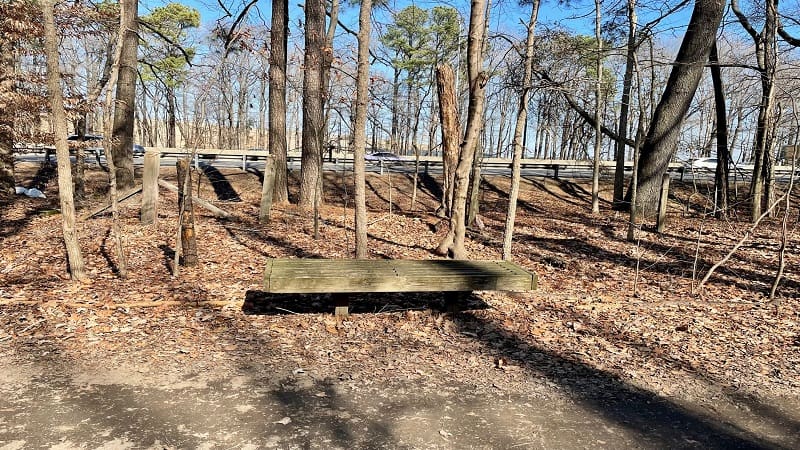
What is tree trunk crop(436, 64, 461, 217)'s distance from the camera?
364 inches

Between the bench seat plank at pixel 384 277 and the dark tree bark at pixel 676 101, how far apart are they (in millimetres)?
7586

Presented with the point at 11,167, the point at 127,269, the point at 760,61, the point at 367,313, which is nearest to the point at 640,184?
the point at 760,61

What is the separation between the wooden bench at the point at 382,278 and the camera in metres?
4.46

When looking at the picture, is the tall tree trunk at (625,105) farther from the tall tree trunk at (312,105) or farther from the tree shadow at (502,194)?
the tall tree trunk at (312,105)

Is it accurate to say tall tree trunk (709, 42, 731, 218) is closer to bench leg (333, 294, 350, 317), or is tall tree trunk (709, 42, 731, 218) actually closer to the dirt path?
the dirt path

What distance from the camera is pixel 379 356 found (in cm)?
423

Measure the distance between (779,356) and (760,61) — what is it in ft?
31.0

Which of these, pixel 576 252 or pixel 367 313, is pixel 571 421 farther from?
pixel 576 252

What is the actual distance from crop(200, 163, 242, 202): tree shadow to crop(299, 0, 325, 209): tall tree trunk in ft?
10.6

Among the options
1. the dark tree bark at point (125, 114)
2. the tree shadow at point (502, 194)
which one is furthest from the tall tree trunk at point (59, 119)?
the tree shadow at point (502, 194)

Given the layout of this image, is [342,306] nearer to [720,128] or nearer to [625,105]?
[625,105]

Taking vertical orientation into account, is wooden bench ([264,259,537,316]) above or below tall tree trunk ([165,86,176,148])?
below

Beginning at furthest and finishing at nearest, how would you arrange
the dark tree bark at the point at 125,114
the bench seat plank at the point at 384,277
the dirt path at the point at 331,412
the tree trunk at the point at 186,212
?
the dark tree bark at the point at 125,114, the tree trunk at the point at 186,212, the bench seat plank at the point at 384,277, the dirt path at the point at 331,412

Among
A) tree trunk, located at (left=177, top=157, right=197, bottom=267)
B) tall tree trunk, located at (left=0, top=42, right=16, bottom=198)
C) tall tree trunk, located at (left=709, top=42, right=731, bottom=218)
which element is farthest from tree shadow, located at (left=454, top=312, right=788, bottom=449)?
tall tree trunk, located at (left=709, top=42, right=731, bottom=218)
